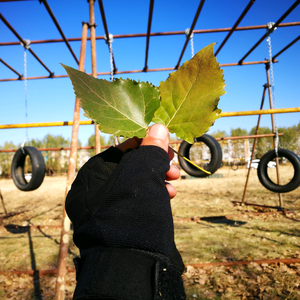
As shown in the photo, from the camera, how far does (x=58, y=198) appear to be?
7.16m

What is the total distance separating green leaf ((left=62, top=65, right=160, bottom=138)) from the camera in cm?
55

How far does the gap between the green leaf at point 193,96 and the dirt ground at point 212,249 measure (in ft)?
6.03

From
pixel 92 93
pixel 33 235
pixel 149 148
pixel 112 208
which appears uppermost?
pixel 92 93

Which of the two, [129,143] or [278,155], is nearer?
[129,143]

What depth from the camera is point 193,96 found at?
23.6 inches

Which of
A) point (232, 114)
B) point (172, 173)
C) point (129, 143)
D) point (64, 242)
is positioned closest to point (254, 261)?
point (232, 114)

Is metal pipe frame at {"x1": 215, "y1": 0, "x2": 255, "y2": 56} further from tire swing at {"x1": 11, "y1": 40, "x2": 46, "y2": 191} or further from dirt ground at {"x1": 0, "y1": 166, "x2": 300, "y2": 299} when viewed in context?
tire swing at {"x1": 11, "y1": 40, "x2": 46, "y2": 191}

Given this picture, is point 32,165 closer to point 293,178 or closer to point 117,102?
point 117,102

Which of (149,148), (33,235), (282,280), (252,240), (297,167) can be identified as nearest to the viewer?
(149,148)

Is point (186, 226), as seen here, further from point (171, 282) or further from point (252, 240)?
point (171, 282)

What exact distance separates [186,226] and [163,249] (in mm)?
3508

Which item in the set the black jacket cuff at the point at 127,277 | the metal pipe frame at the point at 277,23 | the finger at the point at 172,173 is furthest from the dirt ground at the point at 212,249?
the metal pipe frame at the point at 277,23

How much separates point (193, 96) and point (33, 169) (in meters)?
3.21

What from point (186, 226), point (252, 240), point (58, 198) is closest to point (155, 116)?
point (252, 240)
